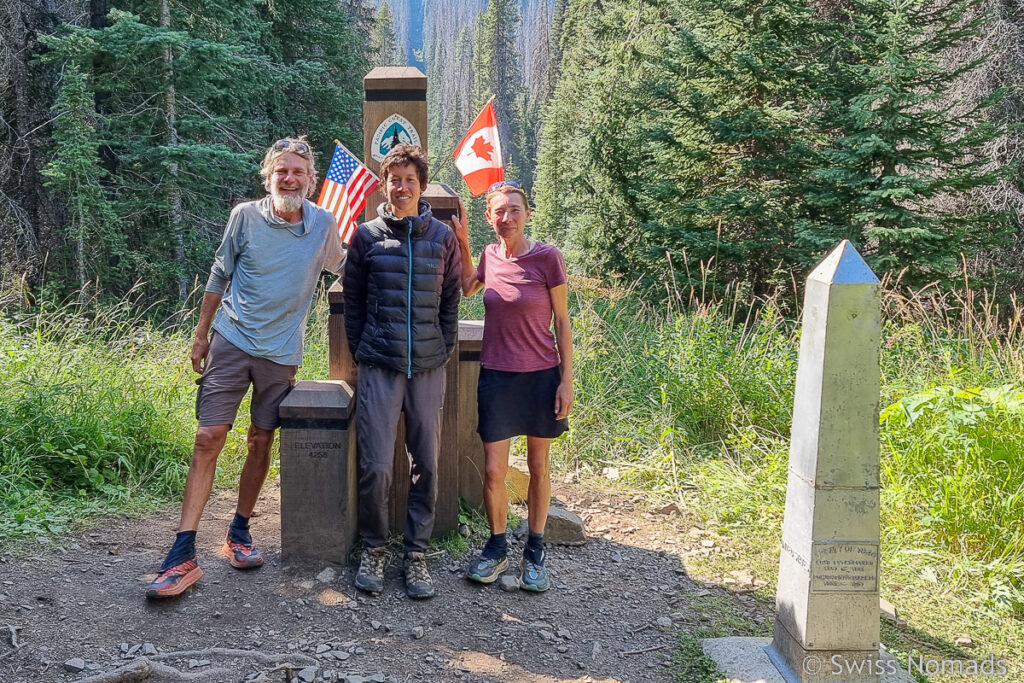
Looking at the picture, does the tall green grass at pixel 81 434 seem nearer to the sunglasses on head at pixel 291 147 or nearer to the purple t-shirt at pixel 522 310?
the sunglasses on head at pixel 291 147

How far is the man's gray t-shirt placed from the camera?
11.0ft

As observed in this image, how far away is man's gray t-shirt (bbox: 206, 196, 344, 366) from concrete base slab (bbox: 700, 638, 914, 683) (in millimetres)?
2311

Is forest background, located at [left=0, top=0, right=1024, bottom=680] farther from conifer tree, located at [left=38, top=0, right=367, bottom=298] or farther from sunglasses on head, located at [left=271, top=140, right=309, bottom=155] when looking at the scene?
sunglasses on head, located at [left=271, top=140, right=309, bottom=155]

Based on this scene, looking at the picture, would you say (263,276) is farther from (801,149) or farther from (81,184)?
(801,149)

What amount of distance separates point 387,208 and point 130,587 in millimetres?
2088

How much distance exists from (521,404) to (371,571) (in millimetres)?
1034

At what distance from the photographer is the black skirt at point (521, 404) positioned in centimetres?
347

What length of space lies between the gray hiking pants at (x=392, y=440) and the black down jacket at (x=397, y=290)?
0.30ft

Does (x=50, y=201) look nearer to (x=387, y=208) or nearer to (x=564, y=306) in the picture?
(x=387, y=208)

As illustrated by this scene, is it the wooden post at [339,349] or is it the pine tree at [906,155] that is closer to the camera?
the wooden post at [339,349]

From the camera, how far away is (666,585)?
3.93m

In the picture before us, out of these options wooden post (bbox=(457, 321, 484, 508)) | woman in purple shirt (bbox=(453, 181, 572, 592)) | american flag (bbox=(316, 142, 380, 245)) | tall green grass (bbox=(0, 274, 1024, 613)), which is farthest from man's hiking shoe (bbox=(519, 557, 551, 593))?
american flag (bbox=(316, 142, 380, 245))

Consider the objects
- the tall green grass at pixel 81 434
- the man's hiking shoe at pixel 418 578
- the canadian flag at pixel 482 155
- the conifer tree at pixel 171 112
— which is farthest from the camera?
the conifer tree at pixel 171 112

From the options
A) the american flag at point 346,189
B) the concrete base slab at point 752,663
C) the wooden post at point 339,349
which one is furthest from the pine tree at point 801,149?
the concrete base slab at point 752,663
